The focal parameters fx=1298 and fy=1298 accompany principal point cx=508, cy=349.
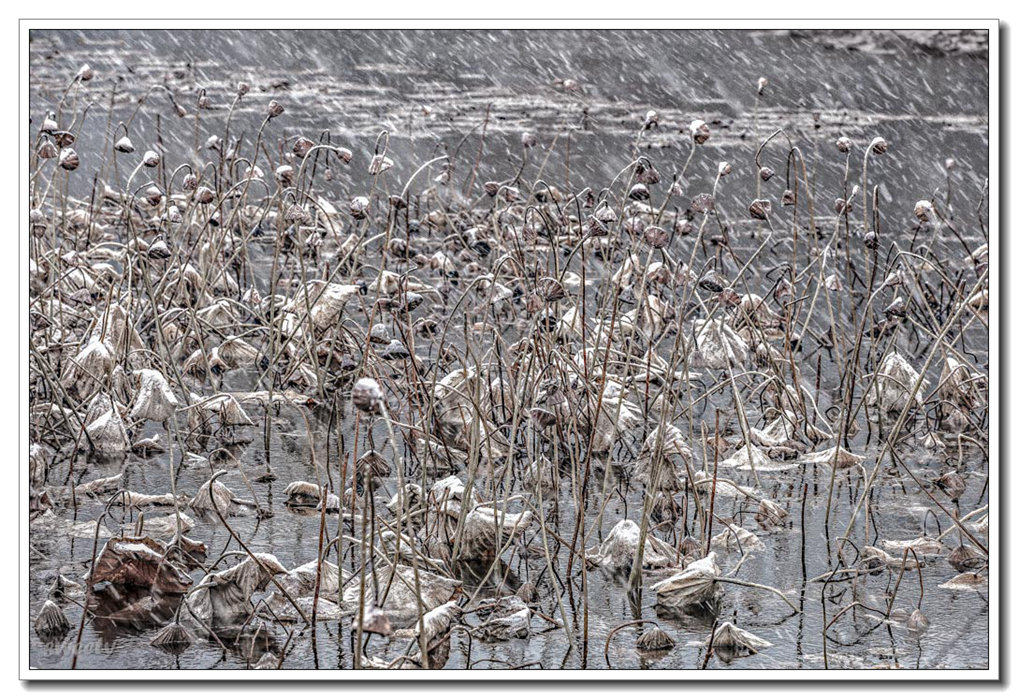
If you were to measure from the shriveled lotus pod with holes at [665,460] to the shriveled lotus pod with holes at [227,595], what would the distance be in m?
0.80

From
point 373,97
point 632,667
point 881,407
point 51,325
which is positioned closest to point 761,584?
point 632,667

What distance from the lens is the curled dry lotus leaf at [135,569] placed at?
96.8 inches

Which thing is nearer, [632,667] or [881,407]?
[632,667]

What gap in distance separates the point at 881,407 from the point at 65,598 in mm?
2148

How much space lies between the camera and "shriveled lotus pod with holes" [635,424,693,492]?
8.97ft

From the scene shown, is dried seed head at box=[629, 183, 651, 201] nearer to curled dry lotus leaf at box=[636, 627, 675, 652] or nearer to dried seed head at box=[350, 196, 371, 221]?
dried seed head at box=[350, 196, 371, 221]

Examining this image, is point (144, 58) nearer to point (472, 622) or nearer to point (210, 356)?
point (210, 356)

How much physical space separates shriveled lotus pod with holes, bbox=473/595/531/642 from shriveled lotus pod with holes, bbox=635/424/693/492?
423mm

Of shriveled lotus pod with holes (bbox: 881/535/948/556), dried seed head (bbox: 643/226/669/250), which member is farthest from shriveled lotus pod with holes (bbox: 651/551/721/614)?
dried seed head (bbox: 643/226/669/250)

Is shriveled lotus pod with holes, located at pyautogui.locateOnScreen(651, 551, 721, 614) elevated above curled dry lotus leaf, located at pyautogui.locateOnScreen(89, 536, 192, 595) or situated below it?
above

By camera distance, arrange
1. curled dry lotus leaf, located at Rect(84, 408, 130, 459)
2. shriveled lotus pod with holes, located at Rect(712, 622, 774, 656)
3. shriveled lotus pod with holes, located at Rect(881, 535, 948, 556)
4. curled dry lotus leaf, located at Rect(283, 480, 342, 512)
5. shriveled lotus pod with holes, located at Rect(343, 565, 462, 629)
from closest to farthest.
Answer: shriveled lotus pod with holes, located at Rect(712, 622, 774, 656), shriveled lotus pod with holes, located at Rect(343, 565, 462, 629), shriveled lotus pod with holes, located at Rect(881, 535, 948, 556), curled dry lotus leaf, located at Rect(283, 480, 342, 512), curled dry lotus leaf, located at Rect(84, 408, 130, 459)

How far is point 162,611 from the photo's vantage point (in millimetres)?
2395

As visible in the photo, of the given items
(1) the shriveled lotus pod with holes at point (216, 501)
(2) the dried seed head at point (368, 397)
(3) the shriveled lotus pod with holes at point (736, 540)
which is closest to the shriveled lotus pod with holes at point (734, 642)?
(3) the shriveled lotus pod with holes at point (736, 540)

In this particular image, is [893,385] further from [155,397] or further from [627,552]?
[155,397]
